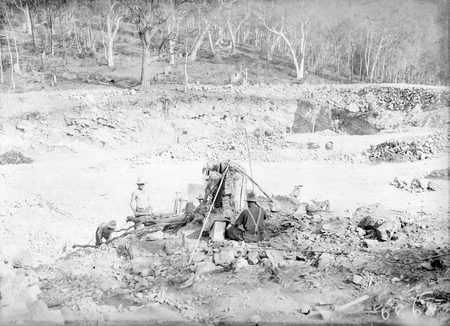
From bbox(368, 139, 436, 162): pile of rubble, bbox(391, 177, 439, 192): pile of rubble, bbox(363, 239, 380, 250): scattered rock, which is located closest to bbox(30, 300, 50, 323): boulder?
bbox(363, 239, 380, 250): scattered rock

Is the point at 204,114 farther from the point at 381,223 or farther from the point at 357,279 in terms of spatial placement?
the point at 357,279

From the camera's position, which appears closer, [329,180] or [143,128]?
[329,180]

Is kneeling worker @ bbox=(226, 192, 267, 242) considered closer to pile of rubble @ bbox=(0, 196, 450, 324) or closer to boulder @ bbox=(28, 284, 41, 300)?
pile of rubble @ bbox=(0, 196, 450, 324)

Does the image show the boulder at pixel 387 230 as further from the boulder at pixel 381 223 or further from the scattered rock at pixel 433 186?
the scattered rock at pixel 433 186

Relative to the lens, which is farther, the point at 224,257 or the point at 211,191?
the point at 211,191

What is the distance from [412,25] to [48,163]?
33.4m

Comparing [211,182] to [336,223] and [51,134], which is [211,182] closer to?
[336,223]

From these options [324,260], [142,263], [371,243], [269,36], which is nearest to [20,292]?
[142,263]

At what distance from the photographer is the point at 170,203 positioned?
37.8 ft

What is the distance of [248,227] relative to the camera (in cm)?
659

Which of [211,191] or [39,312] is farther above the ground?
[211,191]

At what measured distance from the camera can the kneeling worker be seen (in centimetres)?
657

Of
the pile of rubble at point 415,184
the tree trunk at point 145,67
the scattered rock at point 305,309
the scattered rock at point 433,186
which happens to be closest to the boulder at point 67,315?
the scattered rock at point 305,309

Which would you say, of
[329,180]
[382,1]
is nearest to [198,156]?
[329,180]
